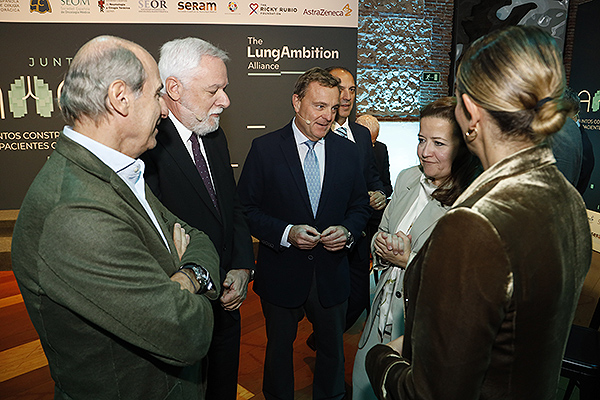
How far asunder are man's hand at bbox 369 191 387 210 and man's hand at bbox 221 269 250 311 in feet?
4.14

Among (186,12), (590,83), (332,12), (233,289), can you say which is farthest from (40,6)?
(590,83)

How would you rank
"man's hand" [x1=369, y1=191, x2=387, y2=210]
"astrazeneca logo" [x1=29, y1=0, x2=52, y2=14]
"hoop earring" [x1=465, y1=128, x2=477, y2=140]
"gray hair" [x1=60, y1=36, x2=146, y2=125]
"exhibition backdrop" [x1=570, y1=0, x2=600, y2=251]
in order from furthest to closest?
"exhibition backdrop" [x1=570, y1=0, x2=600, y2=251] → "astrazeneca logo" [x1=29, y1=0, x2=52, y2=14] → "man's hand" [x1=369, y1=191, x2=387, y2=210] → "gray hair" [x1=60, y1=36, x2=146, y2=125] → "hoop earring" [x1=465, y1=128, x2=477, y2=140]

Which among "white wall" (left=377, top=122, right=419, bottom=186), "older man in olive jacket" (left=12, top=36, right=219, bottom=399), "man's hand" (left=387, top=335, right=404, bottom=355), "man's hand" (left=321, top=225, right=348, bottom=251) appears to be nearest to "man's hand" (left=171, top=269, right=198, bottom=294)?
"older man in olive jacket" (left=12, top=36, right=219, bottom=399)

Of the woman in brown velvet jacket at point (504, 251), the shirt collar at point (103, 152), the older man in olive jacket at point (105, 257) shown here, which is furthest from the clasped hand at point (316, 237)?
the woman in brown velvet jacket at point (504, 251)

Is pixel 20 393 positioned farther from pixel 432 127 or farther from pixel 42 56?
pixel 42 56

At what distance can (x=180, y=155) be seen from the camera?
1.88 m

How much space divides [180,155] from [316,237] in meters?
0.87

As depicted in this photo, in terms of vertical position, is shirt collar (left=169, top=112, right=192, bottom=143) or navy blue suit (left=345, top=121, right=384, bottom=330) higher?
shirt collar (left=169, top=112, right=192, bottom=143)

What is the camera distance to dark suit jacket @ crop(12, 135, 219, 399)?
1.00 m

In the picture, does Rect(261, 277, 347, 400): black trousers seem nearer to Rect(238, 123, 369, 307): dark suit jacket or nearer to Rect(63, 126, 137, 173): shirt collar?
Rect(238, 123, 369, 307): dark suit jacket

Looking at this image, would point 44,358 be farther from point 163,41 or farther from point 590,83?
point 590,83

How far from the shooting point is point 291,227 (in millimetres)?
2348

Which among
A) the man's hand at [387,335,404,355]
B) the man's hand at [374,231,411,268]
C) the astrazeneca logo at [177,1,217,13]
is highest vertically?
the astrazeneca logo at [177,1,217,13]

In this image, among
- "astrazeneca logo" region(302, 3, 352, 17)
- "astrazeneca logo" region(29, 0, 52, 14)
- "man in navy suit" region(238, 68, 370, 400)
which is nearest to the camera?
"man in navy suit" region(238, 68, 370, 400)
